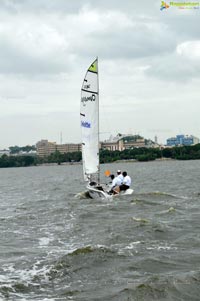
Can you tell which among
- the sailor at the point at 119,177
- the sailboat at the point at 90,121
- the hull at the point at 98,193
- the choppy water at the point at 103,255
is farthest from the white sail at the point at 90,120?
the choppy water at the point at 103,255

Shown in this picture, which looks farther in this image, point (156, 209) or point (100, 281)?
point (156, 209)

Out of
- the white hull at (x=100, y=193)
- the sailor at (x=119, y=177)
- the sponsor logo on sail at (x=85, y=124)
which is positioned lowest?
the white hull at (x=100, y=193)

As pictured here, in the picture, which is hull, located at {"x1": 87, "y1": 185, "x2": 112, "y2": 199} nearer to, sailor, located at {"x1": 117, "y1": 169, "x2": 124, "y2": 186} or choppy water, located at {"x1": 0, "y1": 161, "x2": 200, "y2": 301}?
sailor, located at {"x1": 117, "y1": 169, "x2": 124, "y2": 186}

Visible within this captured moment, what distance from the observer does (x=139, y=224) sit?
62.4 ft

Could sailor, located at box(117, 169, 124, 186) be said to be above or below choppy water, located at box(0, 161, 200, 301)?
above

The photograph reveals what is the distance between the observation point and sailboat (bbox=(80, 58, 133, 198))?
1332 inches

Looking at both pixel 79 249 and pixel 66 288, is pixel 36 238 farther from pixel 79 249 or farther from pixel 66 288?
pixel 66 288

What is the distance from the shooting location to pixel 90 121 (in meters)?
34.2

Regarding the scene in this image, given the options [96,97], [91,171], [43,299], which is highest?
[96,97]

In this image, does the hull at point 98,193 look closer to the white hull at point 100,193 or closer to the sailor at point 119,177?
the white hull at point 100,193

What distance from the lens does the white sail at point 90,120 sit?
3384 centimetres

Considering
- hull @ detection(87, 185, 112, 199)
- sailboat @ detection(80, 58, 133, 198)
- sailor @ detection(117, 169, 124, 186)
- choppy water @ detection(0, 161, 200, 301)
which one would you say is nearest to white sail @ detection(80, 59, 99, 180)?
sailboat @ detection(80, 58, 133, 198)

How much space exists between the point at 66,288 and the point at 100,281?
87 centimetres

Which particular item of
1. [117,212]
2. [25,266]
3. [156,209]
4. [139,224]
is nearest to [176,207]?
[156,209]
